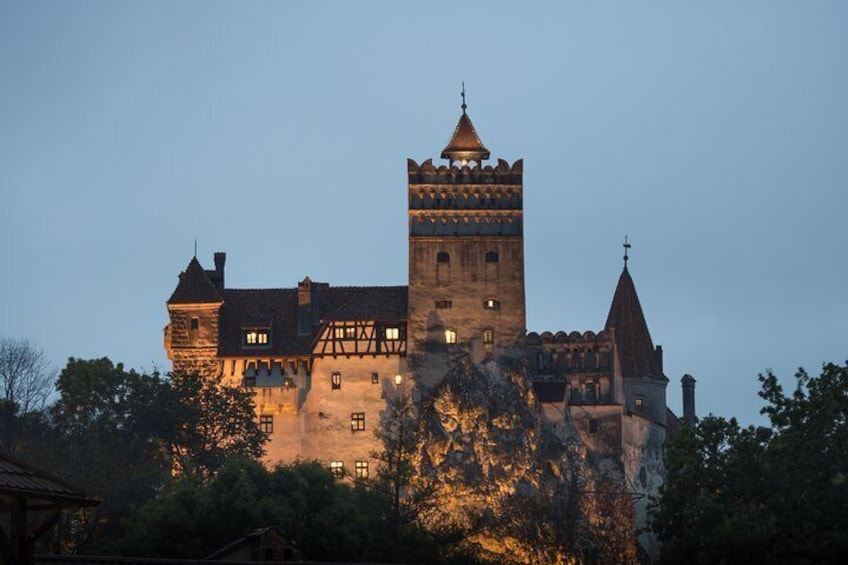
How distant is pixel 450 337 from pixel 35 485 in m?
74.6

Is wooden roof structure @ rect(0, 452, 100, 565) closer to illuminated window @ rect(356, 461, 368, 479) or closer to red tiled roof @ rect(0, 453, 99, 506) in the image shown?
red tiled roof @ rect(0, 453, 99, 506)

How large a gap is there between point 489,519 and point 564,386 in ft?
33.0

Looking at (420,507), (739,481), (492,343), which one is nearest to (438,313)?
(492,343)

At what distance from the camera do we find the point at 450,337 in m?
107

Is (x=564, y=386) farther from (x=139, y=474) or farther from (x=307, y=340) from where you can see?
(x=139, y=474)

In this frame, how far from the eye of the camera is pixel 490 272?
355 ft

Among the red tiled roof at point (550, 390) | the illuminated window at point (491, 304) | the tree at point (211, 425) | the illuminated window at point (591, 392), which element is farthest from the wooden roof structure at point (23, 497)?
the illuminated window at point (591, 392)

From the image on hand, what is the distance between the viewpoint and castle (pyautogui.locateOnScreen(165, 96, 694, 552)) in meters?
106

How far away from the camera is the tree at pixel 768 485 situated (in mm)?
73500

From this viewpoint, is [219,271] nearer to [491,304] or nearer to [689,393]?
[491,304]

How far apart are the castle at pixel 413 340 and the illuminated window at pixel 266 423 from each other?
56 mm

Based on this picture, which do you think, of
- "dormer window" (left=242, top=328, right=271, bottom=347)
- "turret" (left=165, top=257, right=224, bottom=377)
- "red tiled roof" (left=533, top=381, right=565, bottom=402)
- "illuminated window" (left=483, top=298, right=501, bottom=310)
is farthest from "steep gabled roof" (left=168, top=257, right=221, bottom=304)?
"red tiled roof" (left=533, top=381, right=565, bottom=402)

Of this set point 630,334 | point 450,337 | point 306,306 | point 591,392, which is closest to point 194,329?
point 306,306

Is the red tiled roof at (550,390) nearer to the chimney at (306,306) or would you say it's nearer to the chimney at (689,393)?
the chimney at (306,306)
